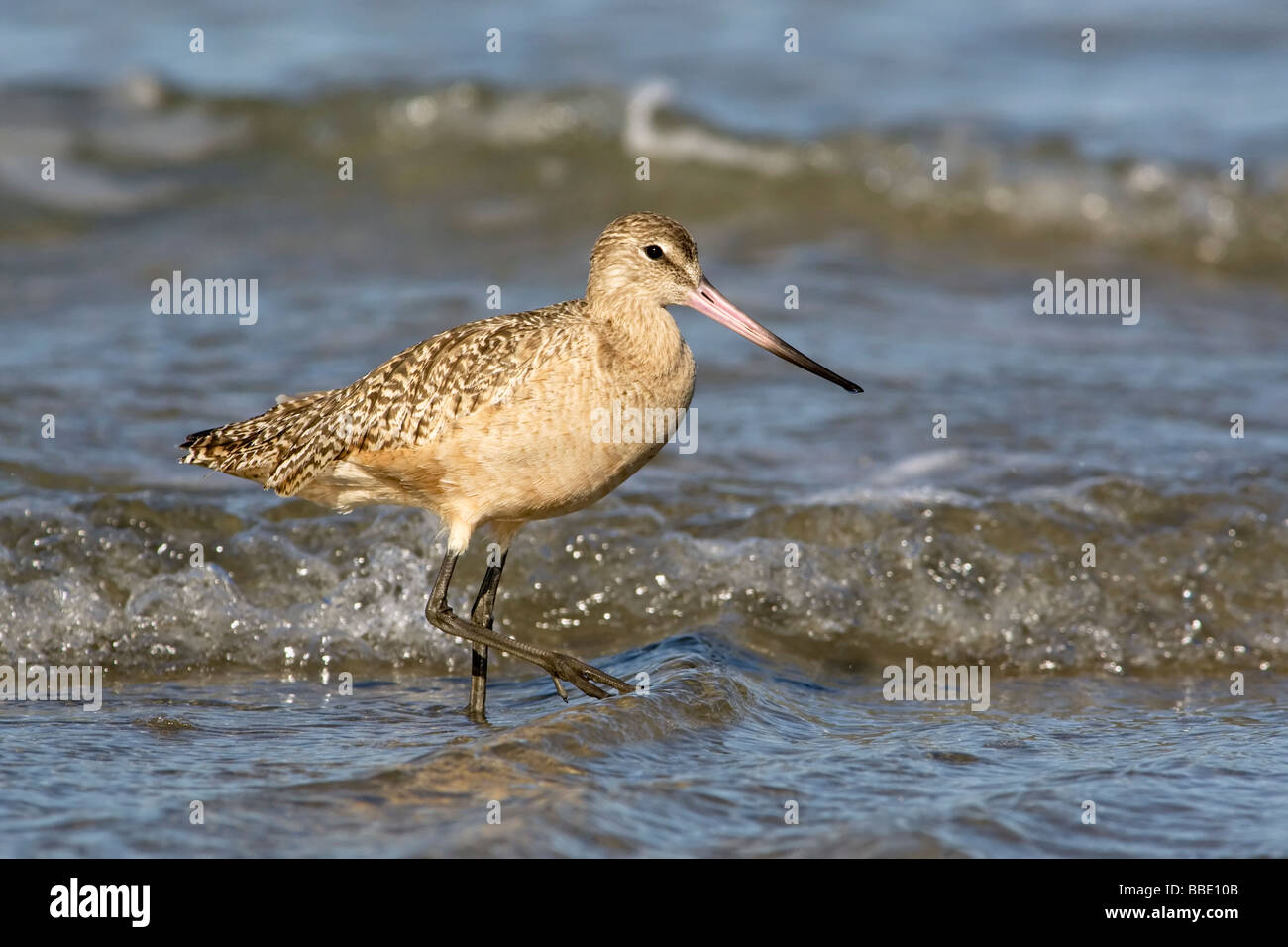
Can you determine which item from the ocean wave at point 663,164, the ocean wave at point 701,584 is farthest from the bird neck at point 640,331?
the ocean wave at point 663,164

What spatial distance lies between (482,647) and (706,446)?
2637mm

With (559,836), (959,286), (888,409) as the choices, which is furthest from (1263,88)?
(559,836)

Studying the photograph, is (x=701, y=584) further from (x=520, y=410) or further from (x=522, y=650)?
(x=520, y=410)

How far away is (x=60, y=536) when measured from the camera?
22.4 feet

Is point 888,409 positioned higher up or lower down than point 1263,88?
lower down

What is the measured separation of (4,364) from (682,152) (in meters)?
6.08

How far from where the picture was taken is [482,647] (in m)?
5.88

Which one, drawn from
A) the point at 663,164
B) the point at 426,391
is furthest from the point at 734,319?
the point at 663,164

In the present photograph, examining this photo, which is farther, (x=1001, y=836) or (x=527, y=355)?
(x=527, y=355)

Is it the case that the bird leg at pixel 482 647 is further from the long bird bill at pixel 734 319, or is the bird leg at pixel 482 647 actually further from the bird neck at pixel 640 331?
the long bird bill at pixel 734 319

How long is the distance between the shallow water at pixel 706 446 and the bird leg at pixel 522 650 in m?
0.19
